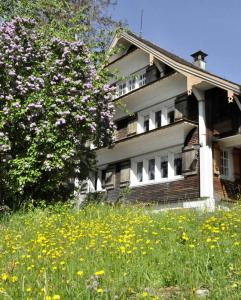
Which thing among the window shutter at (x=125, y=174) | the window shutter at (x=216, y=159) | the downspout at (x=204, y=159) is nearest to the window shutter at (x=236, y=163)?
the window shutter at (x=216, y=159)

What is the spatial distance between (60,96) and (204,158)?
6871mm

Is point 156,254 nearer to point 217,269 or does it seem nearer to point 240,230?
Answer: point 217,269

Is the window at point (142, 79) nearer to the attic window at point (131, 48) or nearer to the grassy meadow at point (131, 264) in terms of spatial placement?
the attic window at point (131, 48)

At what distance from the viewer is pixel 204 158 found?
19.5 metres

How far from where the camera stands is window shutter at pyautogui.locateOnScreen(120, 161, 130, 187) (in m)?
23.9

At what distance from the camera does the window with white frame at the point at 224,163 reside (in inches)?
803

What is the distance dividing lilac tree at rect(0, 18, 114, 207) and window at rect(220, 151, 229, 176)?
5.67 m

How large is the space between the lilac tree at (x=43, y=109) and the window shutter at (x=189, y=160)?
404cm

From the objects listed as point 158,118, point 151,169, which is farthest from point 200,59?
point 151,169

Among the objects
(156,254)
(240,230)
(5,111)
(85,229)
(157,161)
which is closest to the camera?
(156,254)

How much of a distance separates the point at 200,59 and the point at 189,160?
9111 mm

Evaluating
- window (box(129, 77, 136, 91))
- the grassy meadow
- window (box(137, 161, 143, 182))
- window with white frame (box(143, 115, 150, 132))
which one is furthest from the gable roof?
the grassy meadow

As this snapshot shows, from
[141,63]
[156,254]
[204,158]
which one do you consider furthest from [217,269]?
[141,63]

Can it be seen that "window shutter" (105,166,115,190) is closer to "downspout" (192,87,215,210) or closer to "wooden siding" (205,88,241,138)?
"downspout" (192,87,215,210)
